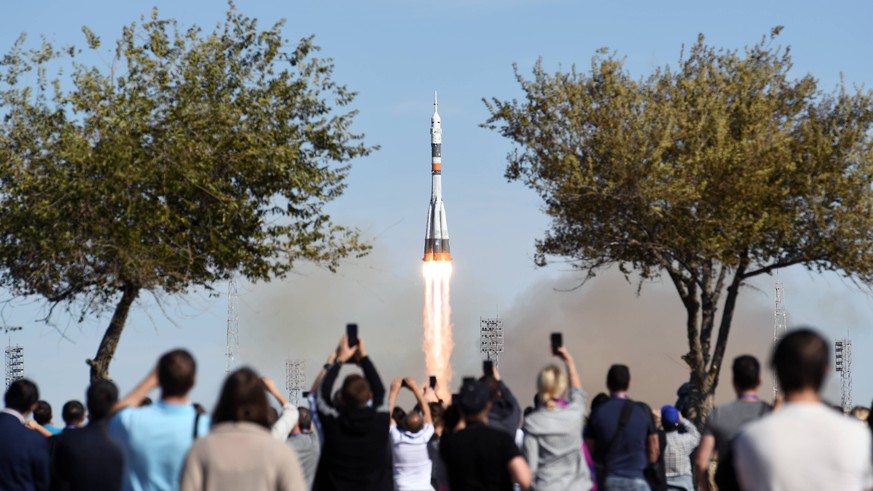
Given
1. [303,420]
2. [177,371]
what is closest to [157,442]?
[177,371]

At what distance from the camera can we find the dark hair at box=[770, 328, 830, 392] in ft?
21.7

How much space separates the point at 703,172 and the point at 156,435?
2863 cm

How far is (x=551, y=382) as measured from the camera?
37.9 feet

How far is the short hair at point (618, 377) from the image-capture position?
40.1 ft

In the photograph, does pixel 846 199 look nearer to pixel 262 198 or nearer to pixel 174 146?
pixel 262 198

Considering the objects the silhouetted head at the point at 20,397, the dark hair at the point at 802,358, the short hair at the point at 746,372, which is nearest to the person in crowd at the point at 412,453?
the silhouetted head at the point at 20,397

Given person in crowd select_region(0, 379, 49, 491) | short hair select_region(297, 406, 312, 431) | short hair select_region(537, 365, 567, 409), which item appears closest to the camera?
person in crowd select_region(0, 379, 49, 491)

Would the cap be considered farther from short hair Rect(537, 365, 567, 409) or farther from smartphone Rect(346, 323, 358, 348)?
smartphone Rect(346, 323, 358, 348)

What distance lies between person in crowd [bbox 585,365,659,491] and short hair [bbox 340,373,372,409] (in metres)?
2.29

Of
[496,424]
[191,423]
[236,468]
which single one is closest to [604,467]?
[496,424]

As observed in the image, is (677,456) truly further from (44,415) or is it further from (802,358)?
(802,358)

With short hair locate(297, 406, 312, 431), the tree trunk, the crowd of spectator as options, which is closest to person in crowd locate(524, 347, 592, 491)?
the crowd of spectator

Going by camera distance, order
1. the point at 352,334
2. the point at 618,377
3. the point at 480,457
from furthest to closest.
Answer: the point at 618,377
the point at 352,334
the point at 480,457

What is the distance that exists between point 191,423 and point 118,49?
959 inches
